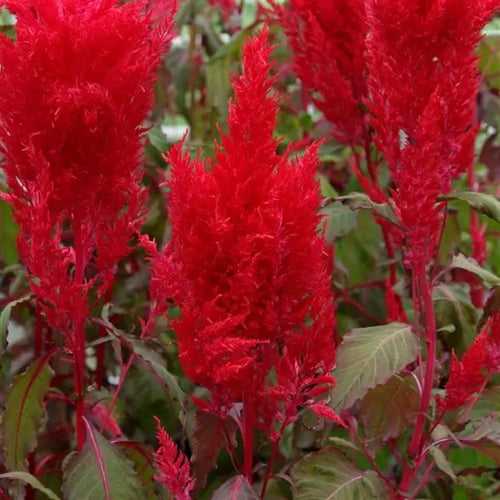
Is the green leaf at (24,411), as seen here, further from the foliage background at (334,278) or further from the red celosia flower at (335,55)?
the red celosia flower at (335,55)

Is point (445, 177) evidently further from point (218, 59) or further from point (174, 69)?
point (174, 69)

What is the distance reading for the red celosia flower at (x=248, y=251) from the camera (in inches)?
47.2

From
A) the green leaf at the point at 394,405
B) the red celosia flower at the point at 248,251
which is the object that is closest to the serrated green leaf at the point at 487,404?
the green leaf at the point at 394,405

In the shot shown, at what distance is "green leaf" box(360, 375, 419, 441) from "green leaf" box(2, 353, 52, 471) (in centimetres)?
54

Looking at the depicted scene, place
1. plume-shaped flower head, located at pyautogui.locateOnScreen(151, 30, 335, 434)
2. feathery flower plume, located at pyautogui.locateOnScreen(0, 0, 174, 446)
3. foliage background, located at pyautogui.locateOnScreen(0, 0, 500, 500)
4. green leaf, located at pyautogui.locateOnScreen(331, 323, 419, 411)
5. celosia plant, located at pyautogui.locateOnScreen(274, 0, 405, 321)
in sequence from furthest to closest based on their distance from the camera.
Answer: foliage background, located at pyautogui.locateOnScreen(0, 0, 500, 500) < celosia plant, located at pyautogui.locateOnScreen(274, 0, 405, 321) < green leaf, located at pyautogui.locateOnScreen(331, 323, 419, 411) < feathery flower plume, located at pyautogui.locateOnScreen(0, 0, 174, 446) < plume-shaped flower head, located at pyautogui.locateOnScreen(151, 30, 335, 434)


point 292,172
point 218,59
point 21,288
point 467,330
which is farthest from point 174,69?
point 292,172

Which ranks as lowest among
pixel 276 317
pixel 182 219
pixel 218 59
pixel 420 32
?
pixel 218 59

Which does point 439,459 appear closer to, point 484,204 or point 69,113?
point 484,204

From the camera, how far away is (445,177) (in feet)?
4.64

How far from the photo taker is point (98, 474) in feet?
4.92

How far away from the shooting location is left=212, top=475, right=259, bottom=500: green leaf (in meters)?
1.37

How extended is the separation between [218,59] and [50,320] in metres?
1.30

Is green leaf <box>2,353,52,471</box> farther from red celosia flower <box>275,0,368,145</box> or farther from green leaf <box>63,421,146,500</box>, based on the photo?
red celosia flower <box>275,0,368,145</box>

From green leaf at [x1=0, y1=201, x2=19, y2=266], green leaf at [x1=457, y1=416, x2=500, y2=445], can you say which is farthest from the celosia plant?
green leaf at [x1=0, y1=201, x2=19, y2=266]
